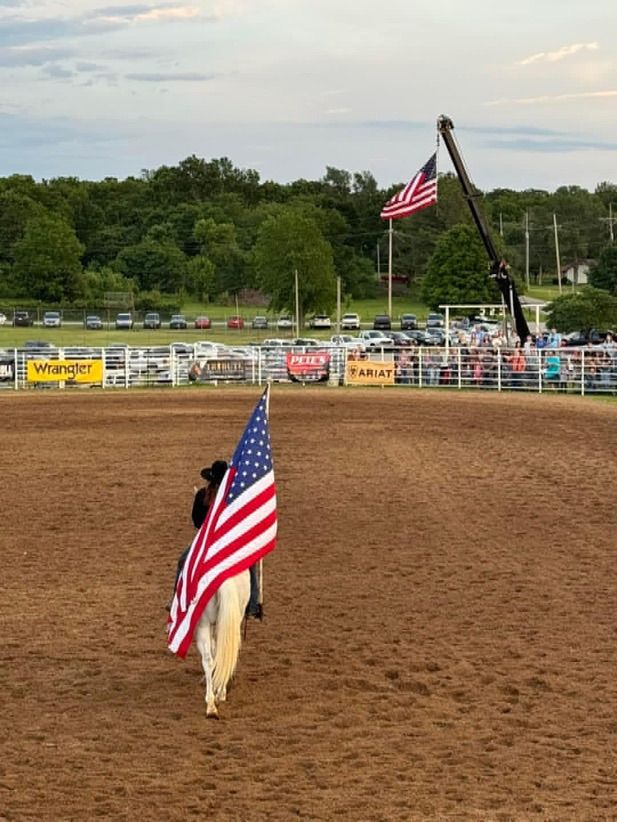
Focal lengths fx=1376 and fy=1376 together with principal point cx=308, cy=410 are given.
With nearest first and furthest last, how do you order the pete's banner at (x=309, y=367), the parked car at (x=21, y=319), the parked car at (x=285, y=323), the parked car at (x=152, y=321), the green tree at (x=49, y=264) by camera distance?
1. the pete's banner at (x=309, y=367)
2. the parked car at (x=21, y=319)
3. the parked car at (x=152, y=321)
4. the parked car at (x=285, y=323)
5. the green tree at (x=49, y=264)

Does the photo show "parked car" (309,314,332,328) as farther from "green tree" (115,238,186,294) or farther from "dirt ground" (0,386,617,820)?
"dirt ground" (0,386,617,820)

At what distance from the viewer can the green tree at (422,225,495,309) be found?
9738cm

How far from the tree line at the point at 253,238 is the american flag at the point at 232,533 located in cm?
7104

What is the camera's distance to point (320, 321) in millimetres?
87812

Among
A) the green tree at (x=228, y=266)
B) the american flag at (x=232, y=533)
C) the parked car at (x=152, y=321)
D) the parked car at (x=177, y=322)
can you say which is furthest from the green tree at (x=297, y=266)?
the american flag at (x=232, y=533)

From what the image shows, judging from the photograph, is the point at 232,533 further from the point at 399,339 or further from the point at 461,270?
the point at 461,270

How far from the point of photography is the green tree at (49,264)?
337ft

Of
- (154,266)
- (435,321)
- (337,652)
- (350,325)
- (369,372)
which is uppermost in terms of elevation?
(154,266)

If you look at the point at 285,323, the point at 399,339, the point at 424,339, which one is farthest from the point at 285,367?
the point at 285,323

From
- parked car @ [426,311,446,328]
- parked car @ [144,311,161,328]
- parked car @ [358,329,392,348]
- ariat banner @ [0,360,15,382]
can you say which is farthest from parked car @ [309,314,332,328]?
ariat banner @ [0,360,15,382]

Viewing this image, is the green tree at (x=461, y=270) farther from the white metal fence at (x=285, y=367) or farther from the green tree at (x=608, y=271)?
the white metal fence at (x=285, y=367)

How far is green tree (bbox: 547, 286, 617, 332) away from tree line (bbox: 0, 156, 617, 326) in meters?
10.3

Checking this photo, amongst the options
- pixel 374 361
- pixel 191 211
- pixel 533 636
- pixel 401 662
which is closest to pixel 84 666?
pixel 401 662

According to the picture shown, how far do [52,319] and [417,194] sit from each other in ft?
164
